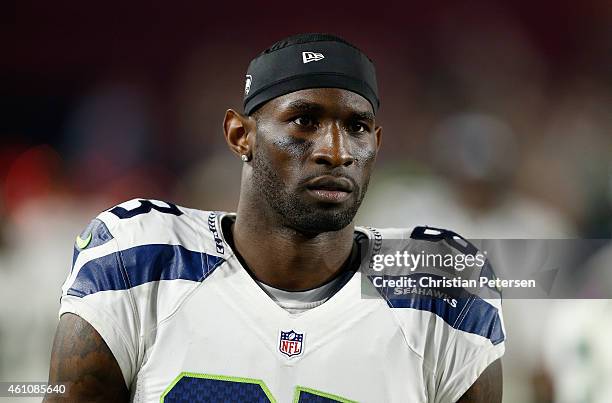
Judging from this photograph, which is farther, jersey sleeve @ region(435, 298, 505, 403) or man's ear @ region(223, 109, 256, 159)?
man's ear @ region(223, 109, 256, 159)

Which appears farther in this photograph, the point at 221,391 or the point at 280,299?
the point at 280,299

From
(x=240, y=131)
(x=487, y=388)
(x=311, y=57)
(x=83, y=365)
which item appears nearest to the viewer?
(x=83, y=365)

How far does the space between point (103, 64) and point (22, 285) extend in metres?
0.99

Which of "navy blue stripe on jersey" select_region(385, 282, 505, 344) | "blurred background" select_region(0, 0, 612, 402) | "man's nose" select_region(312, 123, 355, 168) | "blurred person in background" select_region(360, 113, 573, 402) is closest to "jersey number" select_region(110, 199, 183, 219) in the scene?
"man's nose" select_region(312, 123, 355, 168)

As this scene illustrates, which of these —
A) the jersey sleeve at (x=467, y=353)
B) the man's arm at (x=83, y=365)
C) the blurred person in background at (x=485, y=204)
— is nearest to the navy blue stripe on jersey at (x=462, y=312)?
the jersey sleeve at (x=467, y=353)

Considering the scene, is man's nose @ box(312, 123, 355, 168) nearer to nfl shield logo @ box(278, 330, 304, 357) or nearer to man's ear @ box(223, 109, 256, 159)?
man's ear @ box(223, 109, 256, 159)

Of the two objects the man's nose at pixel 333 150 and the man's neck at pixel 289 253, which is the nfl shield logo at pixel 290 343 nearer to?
the man's neck at pixel 289 253

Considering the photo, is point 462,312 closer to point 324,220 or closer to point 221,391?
point 324,220

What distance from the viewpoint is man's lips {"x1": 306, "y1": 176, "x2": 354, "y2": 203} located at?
173 centimetres

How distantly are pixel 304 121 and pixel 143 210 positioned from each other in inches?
16.8

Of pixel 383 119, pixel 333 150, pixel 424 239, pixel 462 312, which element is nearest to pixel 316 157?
pixel 333 150

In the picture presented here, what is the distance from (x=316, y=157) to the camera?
1.74 m

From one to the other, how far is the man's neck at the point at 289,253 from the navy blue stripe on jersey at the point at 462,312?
0.17 m

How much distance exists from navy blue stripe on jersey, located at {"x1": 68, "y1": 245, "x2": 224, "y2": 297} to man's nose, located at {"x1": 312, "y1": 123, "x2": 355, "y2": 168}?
1.12ft
